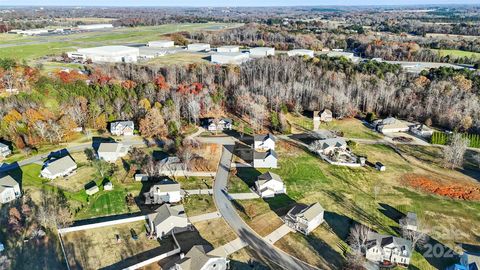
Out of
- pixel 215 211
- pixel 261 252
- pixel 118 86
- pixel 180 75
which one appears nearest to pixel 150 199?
pixel 215 211

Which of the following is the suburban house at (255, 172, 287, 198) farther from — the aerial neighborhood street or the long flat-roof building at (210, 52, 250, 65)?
the long flat-roof building at (210, 52, 250, 65)

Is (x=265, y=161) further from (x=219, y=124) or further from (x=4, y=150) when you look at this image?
(x=4, y=150)

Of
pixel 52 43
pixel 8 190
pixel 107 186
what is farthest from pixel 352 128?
pixel 52 43

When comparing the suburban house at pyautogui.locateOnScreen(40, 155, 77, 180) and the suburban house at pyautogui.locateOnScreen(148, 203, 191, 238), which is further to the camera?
the suburban house at pyautogui.locateOnScreen(40, 155, 77, 180)

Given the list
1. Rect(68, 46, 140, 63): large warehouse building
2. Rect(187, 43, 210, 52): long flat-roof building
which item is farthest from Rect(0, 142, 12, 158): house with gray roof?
Rect(187, 43, 210, 52): long flat-roof building

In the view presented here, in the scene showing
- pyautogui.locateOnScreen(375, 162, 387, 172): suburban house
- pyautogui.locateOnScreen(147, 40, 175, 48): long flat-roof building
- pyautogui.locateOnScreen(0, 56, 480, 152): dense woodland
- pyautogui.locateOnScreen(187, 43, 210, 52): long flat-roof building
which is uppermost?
pyautogui.locateOnScreen(147, 40, 175, 48): long flat-roof building

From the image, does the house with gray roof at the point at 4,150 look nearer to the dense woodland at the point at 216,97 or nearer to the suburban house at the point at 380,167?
the dense woodland at the point at 216,97

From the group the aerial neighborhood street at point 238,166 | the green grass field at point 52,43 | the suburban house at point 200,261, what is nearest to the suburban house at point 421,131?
the aerial neighborhood street at point 238,166
